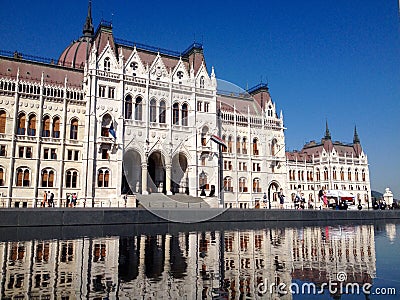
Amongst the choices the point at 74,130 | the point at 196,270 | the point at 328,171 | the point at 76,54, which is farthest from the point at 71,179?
the point at 328,171

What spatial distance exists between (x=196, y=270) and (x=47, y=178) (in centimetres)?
4089

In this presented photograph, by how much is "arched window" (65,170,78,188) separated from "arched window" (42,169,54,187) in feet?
6.09

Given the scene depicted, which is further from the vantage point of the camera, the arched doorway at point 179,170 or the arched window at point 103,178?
the arched doorway at point 179,170

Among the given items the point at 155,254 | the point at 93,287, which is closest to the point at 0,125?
the point at 155,254

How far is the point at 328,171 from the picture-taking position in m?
93.8

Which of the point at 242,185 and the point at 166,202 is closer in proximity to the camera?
the point at 166,202

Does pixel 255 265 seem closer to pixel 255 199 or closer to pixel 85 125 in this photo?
pixel 85 125

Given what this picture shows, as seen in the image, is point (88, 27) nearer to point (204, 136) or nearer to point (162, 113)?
point (162, 113)

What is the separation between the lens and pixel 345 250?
18.2 meters

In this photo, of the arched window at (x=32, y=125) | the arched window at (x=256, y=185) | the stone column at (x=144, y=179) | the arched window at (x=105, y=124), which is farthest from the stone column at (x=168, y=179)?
the arched window at (x=256, y=185)

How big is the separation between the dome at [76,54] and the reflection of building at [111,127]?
25 cm

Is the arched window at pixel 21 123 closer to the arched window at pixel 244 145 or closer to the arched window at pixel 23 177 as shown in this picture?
the arched window at pixel 23 177

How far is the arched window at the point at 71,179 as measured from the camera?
49906 mm

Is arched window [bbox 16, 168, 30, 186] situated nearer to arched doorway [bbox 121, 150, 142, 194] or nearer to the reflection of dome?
arched doorway [bbox 121, 150, 142, 194]
